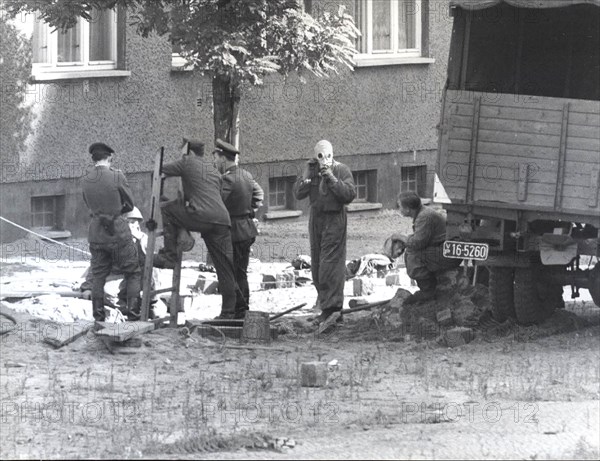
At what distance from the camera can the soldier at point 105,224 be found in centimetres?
1473

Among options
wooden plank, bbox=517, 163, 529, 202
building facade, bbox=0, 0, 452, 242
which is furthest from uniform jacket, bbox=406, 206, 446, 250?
building facade, bbox=0, 0, 452, 242

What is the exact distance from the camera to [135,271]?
15086 millimetres

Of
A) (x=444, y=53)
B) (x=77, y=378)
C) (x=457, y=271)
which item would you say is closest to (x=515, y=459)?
(x=77, y=378)

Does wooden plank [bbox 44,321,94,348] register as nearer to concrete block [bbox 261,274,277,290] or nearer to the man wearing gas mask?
the man wearing gas mask

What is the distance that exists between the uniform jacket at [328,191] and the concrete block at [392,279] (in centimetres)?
312

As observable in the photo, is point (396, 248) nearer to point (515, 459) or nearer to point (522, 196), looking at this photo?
point (522, 196)

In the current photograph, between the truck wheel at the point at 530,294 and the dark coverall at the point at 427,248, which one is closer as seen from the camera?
the truck wheel at the point at 530,294

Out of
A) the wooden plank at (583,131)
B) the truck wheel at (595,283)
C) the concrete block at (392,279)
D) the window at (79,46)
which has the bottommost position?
the concrete block at (392,279)

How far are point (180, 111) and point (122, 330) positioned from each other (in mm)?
9345

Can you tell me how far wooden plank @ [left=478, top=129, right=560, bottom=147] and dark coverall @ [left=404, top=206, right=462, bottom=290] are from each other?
1.28 metres

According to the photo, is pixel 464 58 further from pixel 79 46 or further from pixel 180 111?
pixel 180 111

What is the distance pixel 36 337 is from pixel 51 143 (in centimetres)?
744

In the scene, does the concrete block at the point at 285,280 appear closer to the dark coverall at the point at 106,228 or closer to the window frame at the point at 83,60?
the dark coverall at the point at 106,228

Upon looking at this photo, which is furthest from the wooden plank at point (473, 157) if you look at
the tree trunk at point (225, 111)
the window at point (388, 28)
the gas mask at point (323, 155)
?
the window at point (388, 28)
